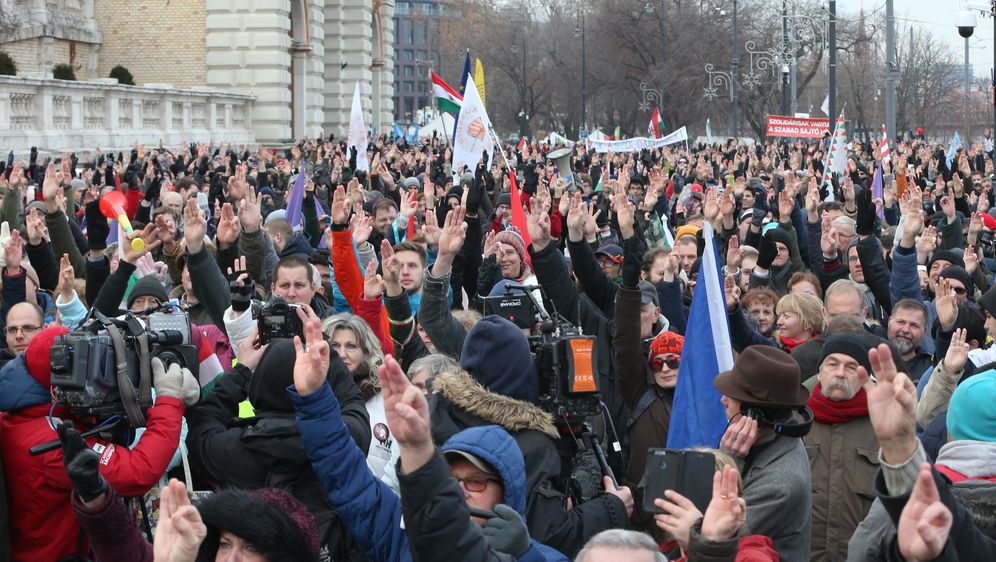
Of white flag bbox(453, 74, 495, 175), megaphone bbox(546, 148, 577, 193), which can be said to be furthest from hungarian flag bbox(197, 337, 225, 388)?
megaphone bbox(546, 148, 577, 193)

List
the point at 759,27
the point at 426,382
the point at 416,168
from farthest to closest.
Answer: the point at 759,27 → the point at 416,168 → the point at 426,382

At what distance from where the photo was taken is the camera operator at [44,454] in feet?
15.0

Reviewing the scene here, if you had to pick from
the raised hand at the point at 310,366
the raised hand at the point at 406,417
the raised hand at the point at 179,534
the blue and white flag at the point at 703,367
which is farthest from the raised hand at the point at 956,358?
the raised hand at the point at 179,534

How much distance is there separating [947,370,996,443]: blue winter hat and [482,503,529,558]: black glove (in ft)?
4.77

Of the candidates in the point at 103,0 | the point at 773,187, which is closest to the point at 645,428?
the point at 773,187

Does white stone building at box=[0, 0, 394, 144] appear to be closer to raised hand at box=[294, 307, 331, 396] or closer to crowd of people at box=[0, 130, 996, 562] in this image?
→ crowd of people at box=[0, 130, 996, 562]

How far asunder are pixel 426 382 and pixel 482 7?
105m

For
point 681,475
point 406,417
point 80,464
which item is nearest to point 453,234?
point 80,464

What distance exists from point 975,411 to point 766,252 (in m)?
5.26

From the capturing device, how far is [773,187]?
62.3ft

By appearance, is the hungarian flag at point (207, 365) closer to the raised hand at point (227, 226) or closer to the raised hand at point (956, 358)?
the raised hand at point (227, 226)

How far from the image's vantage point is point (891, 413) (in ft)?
11.5

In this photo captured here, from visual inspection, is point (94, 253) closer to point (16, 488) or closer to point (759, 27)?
point (16, 488)

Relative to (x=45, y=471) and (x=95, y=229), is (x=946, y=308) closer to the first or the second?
(x=45, y=471)
